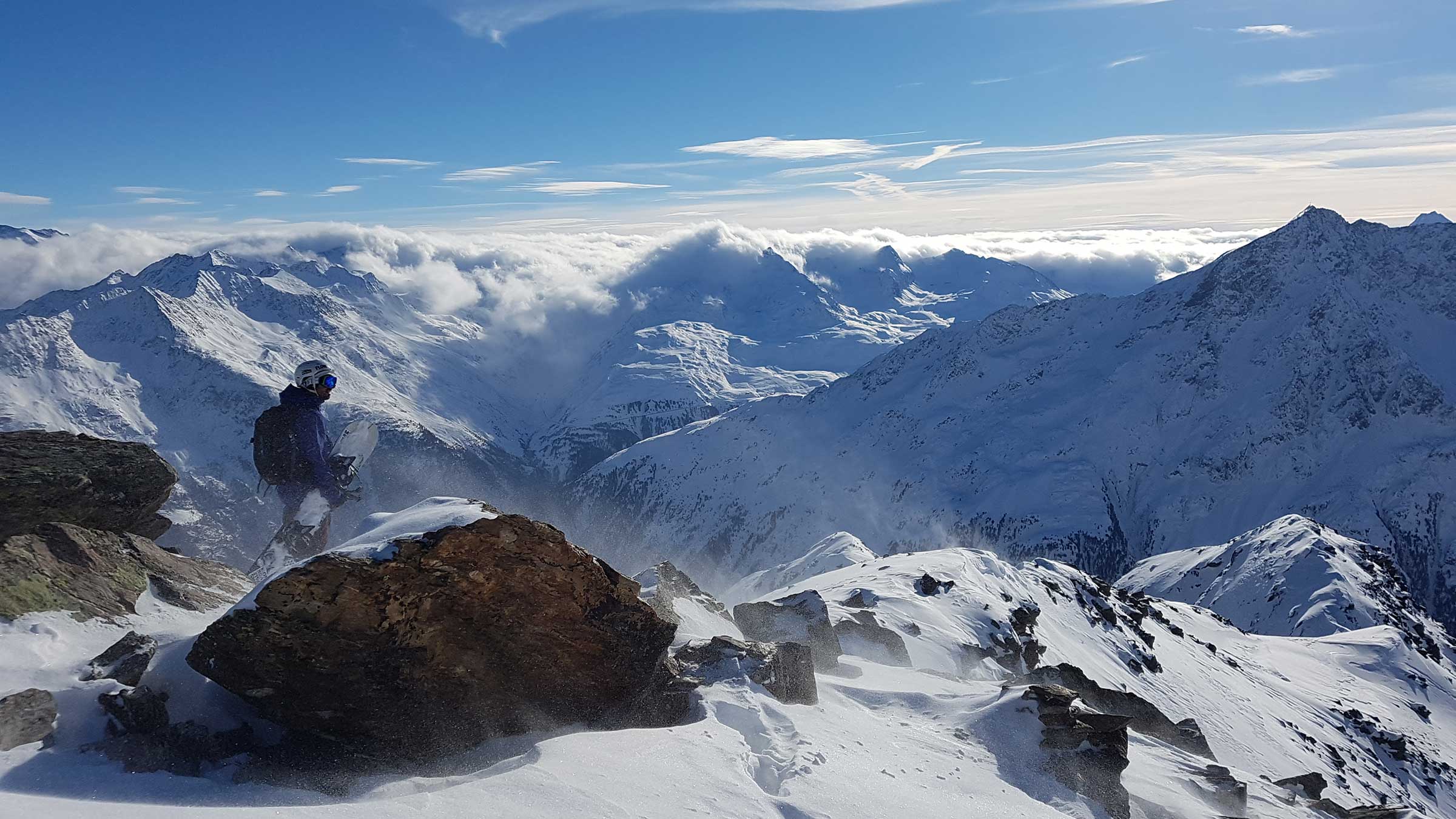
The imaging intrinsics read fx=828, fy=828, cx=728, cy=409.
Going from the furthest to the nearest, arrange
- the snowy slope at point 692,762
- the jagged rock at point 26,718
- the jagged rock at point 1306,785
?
the jagged rock at point 1306,785
the snowy slope at point 692,762
the jagged rock at point 26,718

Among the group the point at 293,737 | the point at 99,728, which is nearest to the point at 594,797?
the point at 293,737

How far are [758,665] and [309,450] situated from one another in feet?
31.8

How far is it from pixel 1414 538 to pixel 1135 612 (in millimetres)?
183184

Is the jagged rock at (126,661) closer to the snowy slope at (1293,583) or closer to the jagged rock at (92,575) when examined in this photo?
the jagged rock at (92,575)

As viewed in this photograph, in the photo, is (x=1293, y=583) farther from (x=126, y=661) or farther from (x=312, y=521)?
(x=126, y=661)

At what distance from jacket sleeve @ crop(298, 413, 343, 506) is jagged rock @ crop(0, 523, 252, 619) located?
2496mm

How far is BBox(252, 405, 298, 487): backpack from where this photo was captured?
577 inches

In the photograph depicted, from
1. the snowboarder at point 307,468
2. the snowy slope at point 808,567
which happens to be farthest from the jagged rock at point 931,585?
the snowy slope at point 808,567

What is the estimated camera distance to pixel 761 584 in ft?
383

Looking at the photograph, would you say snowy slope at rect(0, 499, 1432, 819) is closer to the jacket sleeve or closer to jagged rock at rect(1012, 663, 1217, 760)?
the jacket sleeve

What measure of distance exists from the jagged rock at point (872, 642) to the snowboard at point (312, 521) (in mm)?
22038

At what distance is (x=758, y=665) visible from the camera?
57.0ft

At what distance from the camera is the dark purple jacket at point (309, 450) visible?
14711mm

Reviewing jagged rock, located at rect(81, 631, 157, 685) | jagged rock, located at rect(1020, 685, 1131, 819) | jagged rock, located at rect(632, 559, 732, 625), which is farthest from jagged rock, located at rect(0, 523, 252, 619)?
jagged rock, located at rect(1020, 685, 1131, 819)
